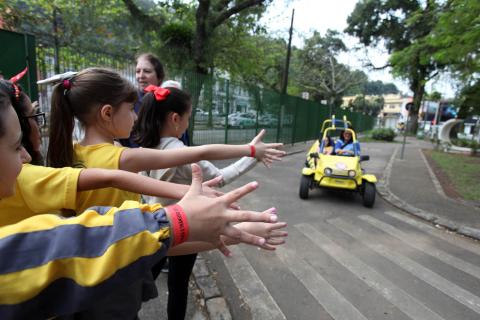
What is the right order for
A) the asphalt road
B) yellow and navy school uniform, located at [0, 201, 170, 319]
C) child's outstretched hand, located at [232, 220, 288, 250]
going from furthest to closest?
the asphalt road < child's outstretched hand, located at [232, 220, 288, 250] < yellow and navy school uniform, located at [0, 201, 170, 319]

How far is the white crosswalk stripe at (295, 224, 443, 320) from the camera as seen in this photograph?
8.77ft

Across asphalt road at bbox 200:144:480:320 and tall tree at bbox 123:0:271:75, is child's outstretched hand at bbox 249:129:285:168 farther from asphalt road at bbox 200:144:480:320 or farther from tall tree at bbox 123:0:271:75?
tall tree at bbox 123:0:271:75

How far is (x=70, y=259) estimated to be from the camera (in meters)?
0.64

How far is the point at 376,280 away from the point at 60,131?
3266 mm

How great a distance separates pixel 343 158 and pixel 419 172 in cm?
538

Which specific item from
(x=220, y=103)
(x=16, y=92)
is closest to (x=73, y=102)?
(x=16, y=92)

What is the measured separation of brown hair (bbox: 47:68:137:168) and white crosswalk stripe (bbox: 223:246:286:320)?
2033 millimetres

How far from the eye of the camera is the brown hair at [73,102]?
1370mm

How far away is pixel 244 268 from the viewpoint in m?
3.23

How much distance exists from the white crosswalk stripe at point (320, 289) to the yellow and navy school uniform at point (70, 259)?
243 centimetres

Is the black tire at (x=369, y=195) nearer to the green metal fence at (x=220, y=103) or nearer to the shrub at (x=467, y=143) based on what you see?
the green metal fence at (x=220, y=103)

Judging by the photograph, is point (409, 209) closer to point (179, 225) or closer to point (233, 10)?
point (179, 225)

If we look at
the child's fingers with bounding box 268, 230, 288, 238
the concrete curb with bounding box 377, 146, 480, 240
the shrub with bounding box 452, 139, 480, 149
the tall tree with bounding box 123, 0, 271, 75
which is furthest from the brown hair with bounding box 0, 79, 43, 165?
the shrub with bounding box 452, 139, 480, 149

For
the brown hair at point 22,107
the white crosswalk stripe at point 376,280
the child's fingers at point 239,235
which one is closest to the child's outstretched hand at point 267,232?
the child's fingers at point 239,235
